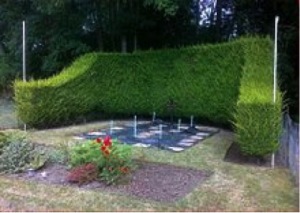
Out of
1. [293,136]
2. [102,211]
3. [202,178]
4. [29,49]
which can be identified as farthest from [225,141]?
[29,49]

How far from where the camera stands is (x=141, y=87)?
10594 millimetres

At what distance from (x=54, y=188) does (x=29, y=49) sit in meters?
9.65

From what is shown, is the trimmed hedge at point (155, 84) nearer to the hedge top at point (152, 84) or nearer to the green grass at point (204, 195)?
the hedge top at point (152, 84)

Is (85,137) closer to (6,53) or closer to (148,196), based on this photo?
(148,196)

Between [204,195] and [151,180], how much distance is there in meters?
0.80

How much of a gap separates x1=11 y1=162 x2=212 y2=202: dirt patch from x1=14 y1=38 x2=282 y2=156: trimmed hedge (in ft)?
6.67

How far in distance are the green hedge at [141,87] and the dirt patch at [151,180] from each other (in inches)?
120

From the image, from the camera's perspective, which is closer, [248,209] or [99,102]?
[248,209]

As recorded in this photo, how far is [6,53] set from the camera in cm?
1528

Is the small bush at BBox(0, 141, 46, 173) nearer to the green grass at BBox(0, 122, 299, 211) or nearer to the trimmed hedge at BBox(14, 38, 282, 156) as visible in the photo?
the green grass at BBox(0, 122, 299, 211)

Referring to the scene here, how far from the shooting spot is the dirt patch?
486 centimetres

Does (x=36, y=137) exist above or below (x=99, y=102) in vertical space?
below

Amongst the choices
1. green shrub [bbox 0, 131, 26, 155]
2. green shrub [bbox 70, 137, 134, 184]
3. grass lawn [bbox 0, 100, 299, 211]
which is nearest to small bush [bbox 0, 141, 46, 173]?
green shrub [bbox 0, 131, 26, 155]

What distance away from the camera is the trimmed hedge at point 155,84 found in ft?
28.3
